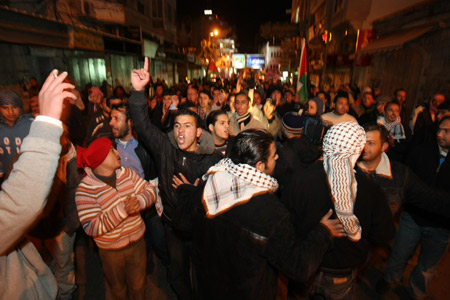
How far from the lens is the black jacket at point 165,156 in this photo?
108 inches

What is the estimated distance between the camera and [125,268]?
2906mm

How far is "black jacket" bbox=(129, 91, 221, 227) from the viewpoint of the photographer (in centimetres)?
274

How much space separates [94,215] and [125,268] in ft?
2.70

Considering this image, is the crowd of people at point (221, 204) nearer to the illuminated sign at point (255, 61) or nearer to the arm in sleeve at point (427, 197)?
the arm in sleeve at point (427, 197)

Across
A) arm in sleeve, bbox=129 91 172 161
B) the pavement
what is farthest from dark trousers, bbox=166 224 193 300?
arm in sleeve, bbox=129 91 172 161

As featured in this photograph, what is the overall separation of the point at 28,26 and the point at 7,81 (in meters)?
2.92

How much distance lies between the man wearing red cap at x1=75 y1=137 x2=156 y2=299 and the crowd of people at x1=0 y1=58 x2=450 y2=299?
0.04 feet

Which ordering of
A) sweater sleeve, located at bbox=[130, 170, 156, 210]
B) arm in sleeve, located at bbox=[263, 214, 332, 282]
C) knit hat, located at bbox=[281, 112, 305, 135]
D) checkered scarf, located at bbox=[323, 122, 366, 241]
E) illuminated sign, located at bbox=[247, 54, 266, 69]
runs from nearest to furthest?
arm in sleeve, located at bbox=[263, 214, 332, 282] < checkered scarf, located at bbox=[323, 122, 366, 241] < sweater sleeve, located at bbox=[130, 170, 156, 210] < knit hat, located at bbox=[281, 112, 305, 135] < illuminated sign, located at bbox=[247, 54, 266, 69]

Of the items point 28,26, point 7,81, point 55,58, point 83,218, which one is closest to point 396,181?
point 83,218

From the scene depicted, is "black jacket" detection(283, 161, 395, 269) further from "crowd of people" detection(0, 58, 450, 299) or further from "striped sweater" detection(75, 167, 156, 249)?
"striped sweater" detection(75, 167, 156, 249)

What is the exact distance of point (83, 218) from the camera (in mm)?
2463

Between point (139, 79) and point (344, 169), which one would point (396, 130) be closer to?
point (344, 169)

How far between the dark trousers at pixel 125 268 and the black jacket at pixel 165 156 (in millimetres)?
503

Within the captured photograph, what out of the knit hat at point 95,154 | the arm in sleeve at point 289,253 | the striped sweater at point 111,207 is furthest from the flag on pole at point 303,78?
the arm in sleeve at point 289,253
